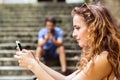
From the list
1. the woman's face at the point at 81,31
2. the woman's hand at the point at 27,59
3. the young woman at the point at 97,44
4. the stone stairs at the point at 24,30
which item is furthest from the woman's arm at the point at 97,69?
the stone stairs at the point at 24,30

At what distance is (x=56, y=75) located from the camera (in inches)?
112

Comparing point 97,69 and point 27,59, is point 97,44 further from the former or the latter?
point 27,59

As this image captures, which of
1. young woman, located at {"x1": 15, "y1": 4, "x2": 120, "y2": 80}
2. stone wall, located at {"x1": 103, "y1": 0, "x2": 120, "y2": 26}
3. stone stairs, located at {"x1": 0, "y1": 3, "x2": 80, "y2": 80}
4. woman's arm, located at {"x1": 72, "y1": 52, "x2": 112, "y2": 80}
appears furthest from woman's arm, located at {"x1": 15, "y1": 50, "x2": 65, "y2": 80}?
stone stairs, located at {"x1": 0, "y1": 3, "x2": 80, "y2": 80}

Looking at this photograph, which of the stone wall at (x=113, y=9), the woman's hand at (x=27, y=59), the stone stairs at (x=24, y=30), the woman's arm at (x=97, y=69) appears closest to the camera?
the woman's arm at (x=97, y=69)

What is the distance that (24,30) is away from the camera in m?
12.6

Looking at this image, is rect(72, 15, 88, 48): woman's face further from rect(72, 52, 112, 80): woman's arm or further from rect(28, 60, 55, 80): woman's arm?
rect(28, 60, 55, 80): woman's arm

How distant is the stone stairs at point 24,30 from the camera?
31.6 ft

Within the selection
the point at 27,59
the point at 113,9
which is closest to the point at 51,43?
the point at 113,9

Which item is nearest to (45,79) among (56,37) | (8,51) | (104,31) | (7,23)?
(104,31)

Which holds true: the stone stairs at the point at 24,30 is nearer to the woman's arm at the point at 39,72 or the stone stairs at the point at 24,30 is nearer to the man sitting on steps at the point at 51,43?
the man sitting on steps at the point at 51,43

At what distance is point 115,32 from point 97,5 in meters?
0.20

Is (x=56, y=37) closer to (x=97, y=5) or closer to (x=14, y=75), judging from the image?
(x=14, y=75)

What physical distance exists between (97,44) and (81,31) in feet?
0.41

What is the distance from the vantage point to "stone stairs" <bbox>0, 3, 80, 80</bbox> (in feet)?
31.6
